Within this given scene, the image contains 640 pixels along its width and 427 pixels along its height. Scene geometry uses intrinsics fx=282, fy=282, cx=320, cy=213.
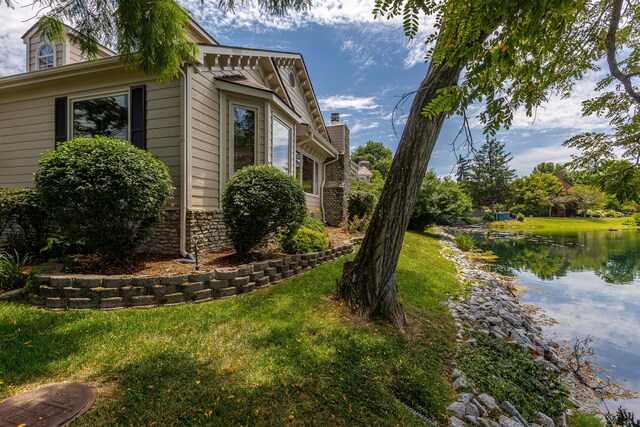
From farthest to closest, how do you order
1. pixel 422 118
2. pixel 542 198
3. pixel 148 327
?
pixel 542 198 → pixel 422 118 → pixel 148 327

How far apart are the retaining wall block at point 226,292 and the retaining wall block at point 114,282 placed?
120 cm

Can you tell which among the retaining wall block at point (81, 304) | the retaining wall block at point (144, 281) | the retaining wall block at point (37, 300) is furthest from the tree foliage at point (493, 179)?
the retaining wall block at point (37, 300)

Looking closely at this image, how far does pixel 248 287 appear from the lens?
15.2 ft

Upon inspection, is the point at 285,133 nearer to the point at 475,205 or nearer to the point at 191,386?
the point at 191,386

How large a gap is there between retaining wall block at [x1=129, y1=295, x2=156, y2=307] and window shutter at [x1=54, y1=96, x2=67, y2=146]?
5.94 meters

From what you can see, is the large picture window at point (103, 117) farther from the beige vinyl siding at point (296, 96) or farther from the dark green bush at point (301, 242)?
the beige vinyl siding at point (296, 96)

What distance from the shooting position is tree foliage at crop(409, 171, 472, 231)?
642 inches

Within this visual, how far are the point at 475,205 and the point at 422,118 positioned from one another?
40.8 meters

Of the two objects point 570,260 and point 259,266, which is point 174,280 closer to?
point 259,266

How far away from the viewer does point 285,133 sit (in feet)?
28.4

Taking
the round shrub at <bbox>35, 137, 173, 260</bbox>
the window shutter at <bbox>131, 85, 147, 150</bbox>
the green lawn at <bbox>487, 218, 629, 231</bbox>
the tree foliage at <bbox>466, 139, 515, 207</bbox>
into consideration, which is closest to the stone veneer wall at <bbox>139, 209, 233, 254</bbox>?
the round shrub at <bbox>35, 137, 173, 260</bbox>

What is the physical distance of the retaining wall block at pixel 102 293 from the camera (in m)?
3.80

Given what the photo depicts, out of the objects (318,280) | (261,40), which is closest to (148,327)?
(318,280)

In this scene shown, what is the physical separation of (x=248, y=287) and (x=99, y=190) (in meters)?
2.67
